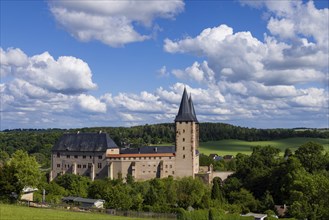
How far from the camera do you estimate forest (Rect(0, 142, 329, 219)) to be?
160 ft

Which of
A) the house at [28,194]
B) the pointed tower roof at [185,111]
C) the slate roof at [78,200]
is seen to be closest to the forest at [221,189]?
the house at [28,194]

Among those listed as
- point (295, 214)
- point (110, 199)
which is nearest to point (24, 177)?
point (110, 199)

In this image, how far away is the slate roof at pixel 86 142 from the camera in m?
86.6

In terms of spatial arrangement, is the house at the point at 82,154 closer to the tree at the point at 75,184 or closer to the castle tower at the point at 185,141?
the tree at the point at 75,184

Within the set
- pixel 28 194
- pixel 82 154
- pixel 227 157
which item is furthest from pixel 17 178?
pixel 227 157

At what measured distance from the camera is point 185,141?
277 feet

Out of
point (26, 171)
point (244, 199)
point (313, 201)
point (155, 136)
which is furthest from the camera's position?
point (155, 136)

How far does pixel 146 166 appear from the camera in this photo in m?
84.2

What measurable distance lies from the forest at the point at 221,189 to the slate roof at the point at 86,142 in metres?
8.22

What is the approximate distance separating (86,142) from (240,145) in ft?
206

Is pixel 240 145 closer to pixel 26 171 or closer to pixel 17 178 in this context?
pixel 26 171

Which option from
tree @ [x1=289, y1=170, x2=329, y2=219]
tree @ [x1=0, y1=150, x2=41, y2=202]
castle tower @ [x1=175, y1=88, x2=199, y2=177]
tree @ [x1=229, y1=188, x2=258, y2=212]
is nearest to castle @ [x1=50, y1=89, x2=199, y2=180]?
castle tower @ [x1=175, y1=88, x2=199, y2=177]

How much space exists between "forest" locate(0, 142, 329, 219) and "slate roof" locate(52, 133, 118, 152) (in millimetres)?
8219

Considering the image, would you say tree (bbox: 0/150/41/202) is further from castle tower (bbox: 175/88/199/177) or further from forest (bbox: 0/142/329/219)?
castle tower (bbox: 175/88/199/177)
